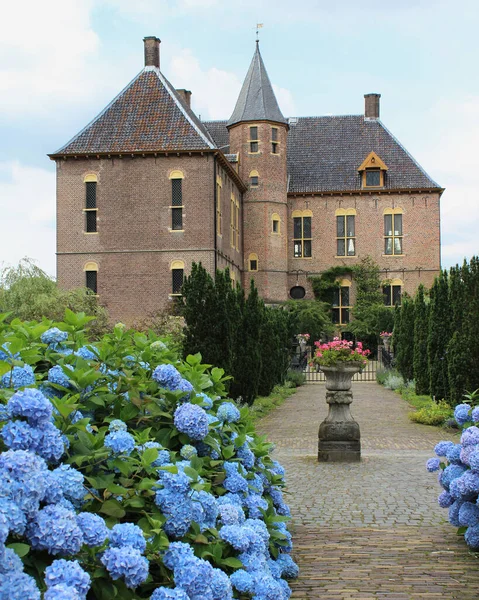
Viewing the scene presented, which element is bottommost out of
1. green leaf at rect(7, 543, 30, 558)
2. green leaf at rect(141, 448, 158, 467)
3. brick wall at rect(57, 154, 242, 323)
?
green leaf at rect(7, 543, 30, 558)

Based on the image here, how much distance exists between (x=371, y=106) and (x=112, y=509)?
4774 centimetres

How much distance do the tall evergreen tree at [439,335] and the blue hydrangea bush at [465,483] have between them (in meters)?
10.9

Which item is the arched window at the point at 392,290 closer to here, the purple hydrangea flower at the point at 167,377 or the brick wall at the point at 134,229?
the brick wall at the point at 134,229

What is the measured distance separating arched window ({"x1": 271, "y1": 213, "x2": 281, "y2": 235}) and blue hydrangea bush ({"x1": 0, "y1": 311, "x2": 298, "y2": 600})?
124ft

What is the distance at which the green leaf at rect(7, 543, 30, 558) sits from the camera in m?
2.33

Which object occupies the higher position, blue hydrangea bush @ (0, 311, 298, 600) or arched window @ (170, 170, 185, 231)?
arched window @ (170, 170, 185, 231)

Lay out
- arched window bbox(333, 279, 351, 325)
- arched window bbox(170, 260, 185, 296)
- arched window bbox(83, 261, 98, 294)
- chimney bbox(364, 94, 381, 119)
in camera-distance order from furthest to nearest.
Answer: chimney bbox(364, 94, 381, 119)
arched window bbox(333, 279, 351, 325)
arched window bbox(83, 261, 98, 294)
arched window bbox(170, 260, 185, 296)

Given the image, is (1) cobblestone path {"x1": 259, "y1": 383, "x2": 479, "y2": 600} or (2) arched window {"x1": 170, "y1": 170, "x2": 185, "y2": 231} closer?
(1) cobblestone path {"x1": 259, "y1": 383, "x2": 479, "y2": 600}

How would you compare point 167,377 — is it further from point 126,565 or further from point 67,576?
point 67,576

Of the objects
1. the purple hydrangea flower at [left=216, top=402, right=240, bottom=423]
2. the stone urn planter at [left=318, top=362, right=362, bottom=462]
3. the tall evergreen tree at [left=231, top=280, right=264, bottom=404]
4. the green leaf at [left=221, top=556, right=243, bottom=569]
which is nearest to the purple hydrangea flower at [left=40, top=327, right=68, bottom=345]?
the purple hydrangea flower at [left=216, top=402, right=240, bottom=423]

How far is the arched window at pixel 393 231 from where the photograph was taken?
44219mm

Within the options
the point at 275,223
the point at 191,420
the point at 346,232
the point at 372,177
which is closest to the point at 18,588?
the point at 191,420

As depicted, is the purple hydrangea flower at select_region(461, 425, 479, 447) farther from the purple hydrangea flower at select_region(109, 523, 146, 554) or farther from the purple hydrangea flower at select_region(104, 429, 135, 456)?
the purple hydrangea flower at select_region(109, 523, 146, 554)

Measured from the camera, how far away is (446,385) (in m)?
16.4
